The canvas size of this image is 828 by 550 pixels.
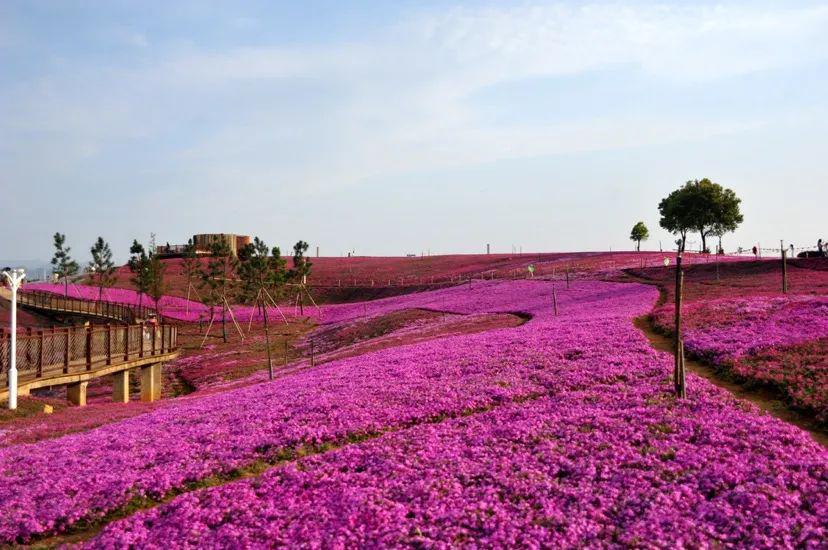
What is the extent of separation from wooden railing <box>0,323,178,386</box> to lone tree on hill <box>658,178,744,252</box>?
295ft

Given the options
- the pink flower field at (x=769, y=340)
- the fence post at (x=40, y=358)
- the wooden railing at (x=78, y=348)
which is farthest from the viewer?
the fence post at (x=40, y=358)

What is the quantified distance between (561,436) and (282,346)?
44.5 m

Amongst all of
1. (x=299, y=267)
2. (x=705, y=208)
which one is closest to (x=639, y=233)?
(x=705, y=208)

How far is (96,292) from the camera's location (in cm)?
9250

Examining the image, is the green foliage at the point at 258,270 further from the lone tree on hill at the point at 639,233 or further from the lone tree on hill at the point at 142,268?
the lone tree on hill at the point at 639,233

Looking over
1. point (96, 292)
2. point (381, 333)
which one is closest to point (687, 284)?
point (381, 333)

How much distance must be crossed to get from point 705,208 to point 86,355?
101 metres

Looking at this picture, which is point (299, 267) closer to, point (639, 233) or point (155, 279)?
point (155, 279)

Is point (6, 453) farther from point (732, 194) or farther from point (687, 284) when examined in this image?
point (732, 194)

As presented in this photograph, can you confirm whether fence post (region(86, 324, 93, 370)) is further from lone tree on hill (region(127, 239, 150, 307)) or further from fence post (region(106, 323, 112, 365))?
lone tree on hill (region(127, 239, 150, 307))

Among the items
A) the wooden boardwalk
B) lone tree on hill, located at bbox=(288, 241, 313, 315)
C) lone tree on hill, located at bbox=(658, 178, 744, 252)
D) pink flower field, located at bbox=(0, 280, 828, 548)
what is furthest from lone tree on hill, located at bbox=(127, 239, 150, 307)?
lone tree on hill, located at bbox=(658, 178, 744, 252)

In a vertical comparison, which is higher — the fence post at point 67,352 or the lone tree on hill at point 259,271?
the lone tree on hill at point 259,271

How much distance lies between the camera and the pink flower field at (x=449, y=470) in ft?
33.4

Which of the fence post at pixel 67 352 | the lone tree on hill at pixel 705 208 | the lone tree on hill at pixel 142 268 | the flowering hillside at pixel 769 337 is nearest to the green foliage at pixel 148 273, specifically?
the lone tree on hill at pixel 142 268
